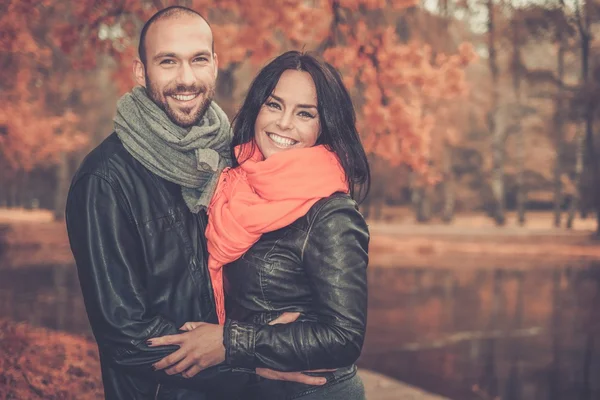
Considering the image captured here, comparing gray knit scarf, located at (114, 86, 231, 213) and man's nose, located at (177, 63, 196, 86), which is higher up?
man's nose, located at (177, 63, 196, 86)

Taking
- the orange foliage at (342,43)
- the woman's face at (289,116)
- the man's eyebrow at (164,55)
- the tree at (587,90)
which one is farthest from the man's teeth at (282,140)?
the tree at (587,90)

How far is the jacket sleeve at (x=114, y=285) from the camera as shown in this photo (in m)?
2.09

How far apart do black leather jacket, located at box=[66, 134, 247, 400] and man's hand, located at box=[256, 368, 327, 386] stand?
10 centimetres

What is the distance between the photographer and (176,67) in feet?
8.09

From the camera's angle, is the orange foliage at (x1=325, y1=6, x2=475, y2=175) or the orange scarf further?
the orange foliage at (x1=325, y1=6, x2=475, y2=175)

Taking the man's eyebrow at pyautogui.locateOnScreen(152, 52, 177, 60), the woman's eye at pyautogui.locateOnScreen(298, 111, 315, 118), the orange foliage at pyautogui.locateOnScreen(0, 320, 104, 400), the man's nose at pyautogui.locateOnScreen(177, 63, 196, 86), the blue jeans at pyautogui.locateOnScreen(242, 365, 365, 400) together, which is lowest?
the orange foliage at pyautogui.locateOnScreen(0, 320, 104, 400)

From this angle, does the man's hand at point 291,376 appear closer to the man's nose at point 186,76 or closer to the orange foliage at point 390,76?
the man's nose at point 186,76

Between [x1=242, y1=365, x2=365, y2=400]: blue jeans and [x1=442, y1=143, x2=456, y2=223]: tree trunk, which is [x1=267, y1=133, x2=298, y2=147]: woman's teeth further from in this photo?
[x1=442, y1=143, x2=456, y2=223]: tree trunk

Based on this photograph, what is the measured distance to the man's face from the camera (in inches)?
95.9

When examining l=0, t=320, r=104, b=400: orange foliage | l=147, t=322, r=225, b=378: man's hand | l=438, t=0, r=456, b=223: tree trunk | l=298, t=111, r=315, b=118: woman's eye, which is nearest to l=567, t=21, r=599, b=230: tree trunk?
l=438, t=0, r=456, b=223: tree trunk

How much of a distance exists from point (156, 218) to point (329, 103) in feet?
2.60

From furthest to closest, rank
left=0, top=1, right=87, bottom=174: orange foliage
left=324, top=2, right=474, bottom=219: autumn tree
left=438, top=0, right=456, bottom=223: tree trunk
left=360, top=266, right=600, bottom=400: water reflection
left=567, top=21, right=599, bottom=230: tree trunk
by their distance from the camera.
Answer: left=438, top=0, right=456, bottom=223: tree trunk, left=567, top=21, right=599, bottom=230: tree trunk, left=360, top=266, right=600, bottom=400: water reflection, left=324, top=2, right=474, bottom=219: autumn tree, left=0, top=1, right=87, bottom=174: orange foliage

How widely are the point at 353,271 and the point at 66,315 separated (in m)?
8.99

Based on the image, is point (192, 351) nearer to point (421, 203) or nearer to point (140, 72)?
point (140, 72)
